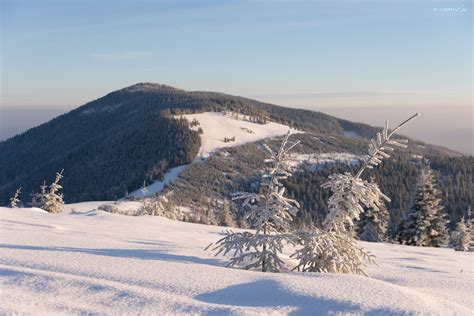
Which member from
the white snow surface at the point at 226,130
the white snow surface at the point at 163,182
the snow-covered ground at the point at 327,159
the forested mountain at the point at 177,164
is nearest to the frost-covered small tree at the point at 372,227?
the forested mountain at the point at 177,164

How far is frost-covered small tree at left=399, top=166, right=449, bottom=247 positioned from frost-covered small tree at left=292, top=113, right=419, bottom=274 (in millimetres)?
26910

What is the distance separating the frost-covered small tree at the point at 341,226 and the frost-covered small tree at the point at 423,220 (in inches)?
1059

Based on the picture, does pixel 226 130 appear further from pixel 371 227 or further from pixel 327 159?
pixel 371 227

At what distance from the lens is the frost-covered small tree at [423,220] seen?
33.5 meters

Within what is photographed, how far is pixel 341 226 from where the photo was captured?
29.3ft

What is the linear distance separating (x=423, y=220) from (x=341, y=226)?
27.4 meters

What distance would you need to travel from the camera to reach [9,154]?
198 m

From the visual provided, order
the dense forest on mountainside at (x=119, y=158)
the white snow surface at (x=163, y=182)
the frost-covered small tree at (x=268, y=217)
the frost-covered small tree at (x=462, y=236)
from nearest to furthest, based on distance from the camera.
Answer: the frost-covered small tree at (x=268, y=217) → the frost-covered small tree at (x=462, y=236) → the white snow surface at (x=163, y=182) → the dense forest on mountainside at (x=119, y=158)

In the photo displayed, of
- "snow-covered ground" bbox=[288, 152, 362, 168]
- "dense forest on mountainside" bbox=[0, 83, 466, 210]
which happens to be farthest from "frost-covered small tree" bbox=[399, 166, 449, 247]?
"snow-covered ground" bbox=[288, 152, 362, 168]

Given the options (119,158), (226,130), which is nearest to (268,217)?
(119,158)

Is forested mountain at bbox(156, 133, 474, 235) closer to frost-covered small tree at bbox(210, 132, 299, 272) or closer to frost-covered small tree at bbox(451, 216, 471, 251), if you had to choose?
frost-covered small tree at bbox(451, 216, 471, 251)

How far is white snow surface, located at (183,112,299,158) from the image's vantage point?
468ft

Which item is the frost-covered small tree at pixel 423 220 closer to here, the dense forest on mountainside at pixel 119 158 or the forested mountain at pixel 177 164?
the forested mountain at pixel 177 164

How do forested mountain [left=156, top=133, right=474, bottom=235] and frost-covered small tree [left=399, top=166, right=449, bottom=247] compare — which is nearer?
frost-covered small tree [left=399, top=166, right=449, bottom=247]
